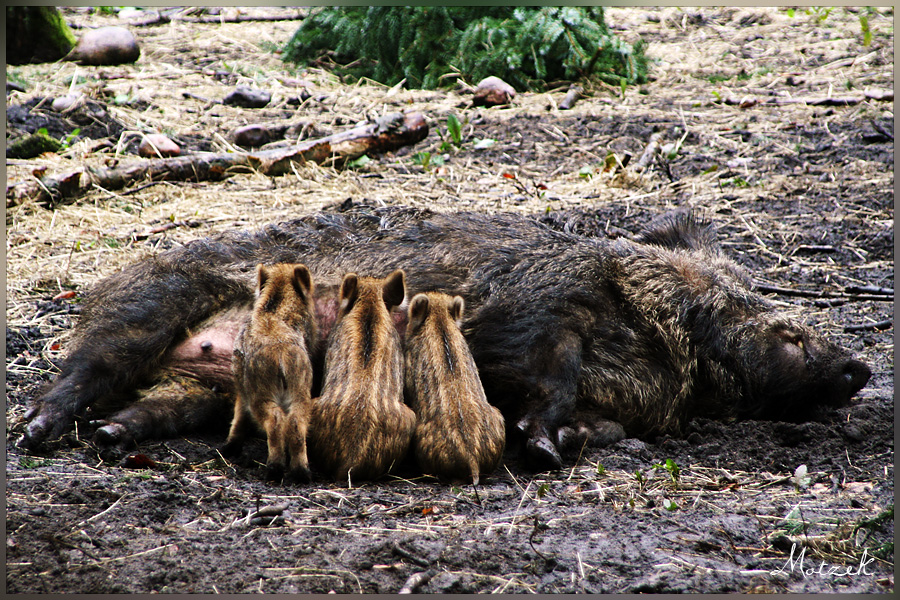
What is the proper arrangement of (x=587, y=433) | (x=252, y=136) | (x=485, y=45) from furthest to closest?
(x=485, y=45)
(x=252, y=136)
(x=587, y=433)

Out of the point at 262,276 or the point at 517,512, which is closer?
the point at 517,512

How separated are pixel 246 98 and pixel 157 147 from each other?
6.92ft

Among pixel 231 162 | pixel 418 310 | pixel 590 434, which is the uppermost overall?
pixel 231 162

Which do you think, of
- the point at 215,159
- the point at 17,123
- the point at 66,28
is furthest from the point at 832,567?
the point at 66,28

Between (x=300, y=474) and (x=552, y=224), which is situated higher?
(x=552, y=224)

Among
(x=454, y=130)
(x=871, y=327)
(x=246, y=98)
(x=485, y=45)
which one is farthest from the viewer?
(x=485, y=45)

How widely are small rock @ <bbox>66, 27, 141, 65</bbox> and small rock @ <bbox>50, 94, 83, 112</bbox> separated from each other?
6.53ft

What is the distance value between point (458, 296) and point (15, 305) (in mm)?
3275

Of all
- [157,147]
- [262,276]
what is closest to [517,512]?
[262,276]

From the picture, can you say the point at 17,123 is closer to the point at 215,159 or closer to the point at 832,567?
the point at 215,159

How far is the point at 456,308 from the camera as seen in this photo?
3957mm

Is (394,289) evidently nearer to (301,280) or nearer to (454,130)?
(301,280)

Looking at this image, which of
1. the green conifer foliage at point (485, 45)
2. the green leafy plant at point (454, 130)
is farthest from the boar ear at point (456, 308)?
the green conifer foliage at point (485, 45)
